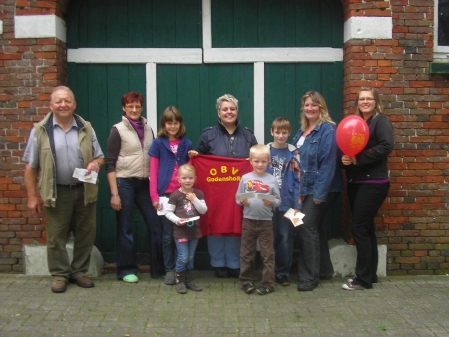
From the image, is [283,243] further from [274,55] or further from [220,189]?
[274,55]

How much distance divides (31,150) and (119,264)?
4.93 ft

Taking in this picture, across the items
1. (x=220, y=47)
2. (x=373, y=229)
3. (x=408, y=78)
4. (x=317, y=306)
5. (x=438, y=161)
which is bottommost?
(x=317, y=306)

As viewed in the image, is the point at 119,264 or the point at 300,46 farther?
the point at 300,46

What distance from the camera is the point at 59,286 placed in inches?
204

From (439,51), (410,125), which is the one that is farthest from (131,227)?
(439,51)

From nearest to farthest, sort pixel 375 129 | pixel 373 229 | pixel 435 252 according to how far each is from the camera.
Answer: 1. pixel 375 129
2. pixel 373 229
3. pixel 435 252

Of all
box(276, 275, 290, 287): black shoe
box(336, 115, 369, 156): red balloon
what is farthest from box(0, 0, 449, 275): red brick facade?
box(276, 275, 290, 287): black shoe

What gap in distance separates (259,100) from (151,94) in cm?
126

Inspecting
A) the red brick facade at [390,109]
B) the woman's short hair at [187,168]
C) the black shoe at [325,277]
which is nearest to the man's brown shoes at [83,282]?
the red brick facade at [390,109]

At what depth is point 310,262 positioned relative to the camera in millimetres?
5328

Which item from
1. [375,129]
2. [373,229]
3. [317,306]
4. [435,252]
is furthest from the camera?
[435,252]

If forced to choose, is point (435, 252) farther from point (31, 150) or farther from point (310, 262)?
point (31, 150)

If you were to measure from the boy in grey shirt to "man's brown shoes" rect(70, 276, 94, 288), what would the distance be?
1.54 meters

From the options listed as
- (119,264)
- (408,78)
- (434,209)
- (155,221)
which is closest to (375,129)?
(408,78)
